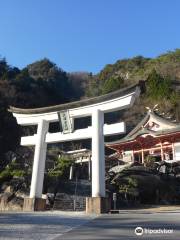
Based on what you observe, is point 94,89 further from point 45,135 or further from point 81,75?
point 45,135

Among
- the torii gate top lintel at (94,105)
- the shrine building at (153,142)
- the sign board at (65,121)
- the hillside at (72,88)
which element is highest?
the hillside at (72,88)

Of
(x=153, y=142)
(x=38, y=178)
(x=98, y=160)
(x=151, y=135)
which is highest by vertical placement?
(x=151, y=135)

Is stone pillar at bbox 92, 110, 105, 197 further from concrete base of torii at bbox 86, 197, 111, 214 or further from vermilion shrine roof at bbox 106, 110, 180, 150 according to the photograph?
vermilion shrine roof at bbox 106, 110, 180, 150

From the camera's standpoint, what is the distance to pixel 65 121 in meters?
12.3

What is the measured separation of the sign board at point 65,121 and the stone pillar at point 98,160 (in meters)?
1.25

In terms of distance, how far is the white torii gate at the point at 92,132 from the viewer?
1069 centimetres

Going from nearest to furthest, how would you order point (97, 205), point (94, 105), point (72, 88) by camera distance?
point (97, 205), point (94, 105), point (72, 88)

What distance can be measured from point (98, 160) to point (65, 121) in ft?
8.12

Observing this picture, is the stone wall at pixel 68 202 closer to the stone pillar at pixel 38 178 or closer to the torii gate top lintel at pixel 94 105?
the stone pillar at pixel 38 178

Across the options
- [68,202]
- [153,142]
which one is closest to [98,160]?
[68,202]

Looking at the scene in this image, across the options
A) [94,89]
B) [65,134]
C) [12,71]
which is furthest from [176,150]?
[94,89]

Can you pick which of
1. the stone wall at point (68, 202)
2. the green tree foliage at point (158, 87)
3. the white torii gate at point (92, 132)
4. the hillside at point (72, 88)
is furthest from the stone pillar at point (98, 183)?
the green tree foliage at point (158, 87)

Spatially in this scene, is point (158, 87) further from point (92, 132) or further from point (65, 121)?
point (92, 132)

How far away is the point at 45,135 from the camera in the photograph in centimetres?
1266
